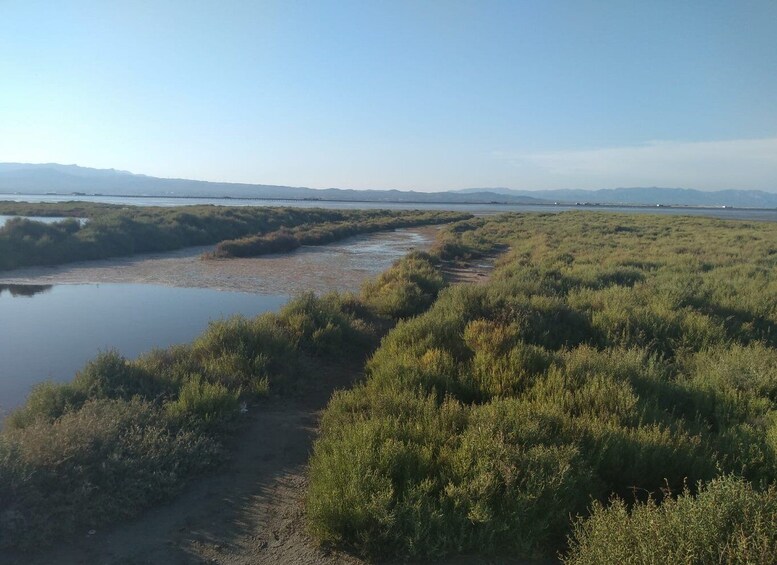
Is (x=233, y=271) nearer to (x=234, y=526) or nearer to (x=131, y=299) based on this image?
(x=131, y=299)

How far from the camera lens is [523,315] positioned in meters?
9.96

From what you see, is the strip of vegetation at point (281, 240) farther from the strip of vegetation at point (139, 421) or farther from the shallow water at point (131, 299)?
the strip of vegetation at point (139, 421)

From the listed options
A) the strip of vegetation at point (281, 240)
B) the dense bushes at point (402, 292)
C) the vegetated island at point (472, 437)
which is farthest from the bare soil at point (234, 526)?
the strip of vegetation at point (281, 240)

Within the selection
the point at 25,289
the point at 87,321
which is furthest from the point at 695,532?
the point at 25,289

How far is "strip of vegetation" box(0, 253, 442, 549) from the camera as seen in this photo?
15.2ft

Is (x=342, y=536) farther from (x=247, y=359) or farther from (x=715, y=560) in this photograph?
(x=247, y=359)

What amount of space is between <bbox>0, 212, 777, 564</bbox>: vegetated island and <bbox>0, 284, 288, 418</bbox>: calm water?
2.56 m

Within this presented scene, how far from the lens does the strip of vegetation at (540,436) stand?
13.5ft

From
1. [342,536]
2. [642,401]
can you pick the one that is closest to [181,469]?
[342,536]

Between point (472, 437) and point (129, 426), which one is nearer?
point (472, 437)

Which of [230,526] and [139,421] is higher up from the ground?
[139,421]

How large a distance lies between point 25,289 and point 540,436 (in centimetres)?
1714

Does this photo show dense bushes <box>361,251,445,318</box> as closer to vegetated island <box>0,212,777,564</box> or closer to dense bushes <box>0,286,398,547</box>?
vegetated island <box>0,212,777,564</box>

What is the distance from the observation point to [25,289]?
1683 cm
